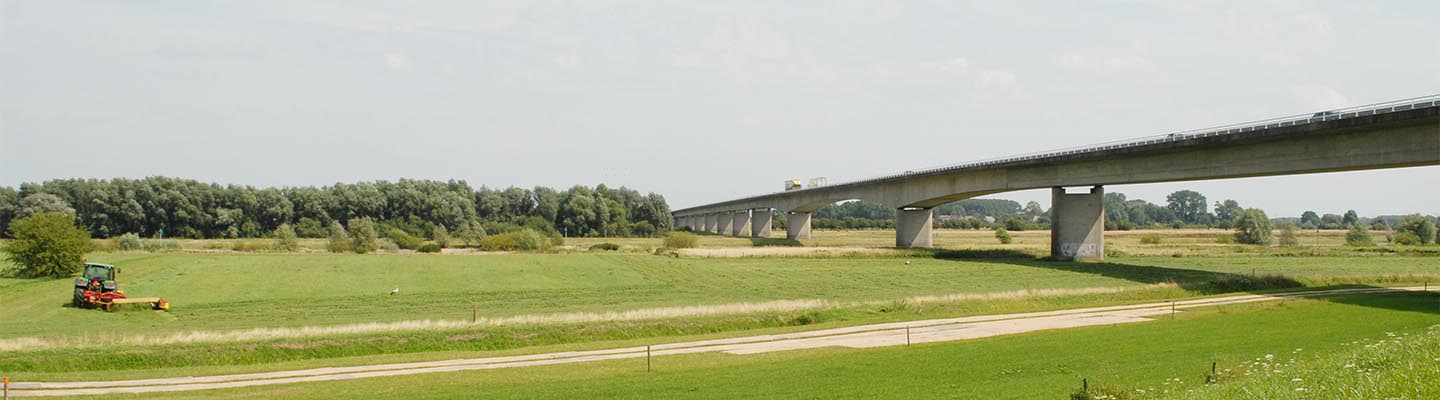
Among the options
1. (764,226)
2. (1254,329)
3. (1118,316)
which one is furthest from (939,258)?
(764,226)

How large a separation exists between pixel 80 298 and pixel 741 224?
129 meters

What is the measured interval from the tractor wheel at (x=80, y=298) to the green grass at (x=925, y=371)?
21824 millimetres

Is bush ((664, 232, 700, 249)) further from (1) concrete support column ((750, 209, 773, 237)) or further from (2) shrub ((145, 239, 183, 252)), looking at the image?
(1) concrete support column ((750, 209, 773, 237))

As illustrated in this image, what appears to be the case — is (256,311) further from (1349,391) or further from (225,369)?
(1349,391)

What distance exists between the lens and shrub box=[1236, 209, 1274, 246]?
117 meters

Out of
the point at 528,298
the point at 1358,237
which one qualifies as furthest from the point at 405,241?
the point at 1358,237

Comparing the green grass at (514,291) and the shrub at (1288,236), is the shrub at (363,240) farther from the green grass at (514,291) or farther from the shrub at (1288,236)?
the shrub at (1288,236)

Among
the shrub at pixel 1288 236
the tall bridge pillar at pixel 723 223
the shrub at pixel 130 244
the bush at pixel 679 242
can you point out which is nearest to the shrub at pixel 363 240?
the shrub at pixel 130 244

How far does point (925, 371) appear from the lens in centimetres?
2353

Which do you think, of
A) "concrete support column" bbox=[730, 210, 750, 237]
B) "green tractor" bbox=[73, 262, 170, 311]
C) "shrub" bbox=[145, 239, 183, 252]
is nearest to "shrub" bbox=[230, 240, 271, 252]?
"shrub" bbox=[145, 239, 183, 252]

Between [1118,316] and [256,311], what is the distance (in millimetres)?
35908

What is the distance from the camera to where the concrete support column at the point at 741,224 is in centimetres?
16262

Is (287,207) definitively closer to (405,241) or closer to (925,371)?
(405,241)

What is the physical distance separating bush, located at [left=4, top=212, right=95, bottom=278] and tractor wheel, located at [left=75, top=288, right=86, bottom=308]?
1515 cm
